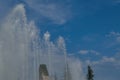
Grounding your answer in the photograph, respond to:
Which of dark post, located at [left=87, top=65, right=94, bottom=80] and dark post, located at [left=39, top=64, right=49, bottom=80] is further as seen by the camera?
dark post, located at [left=39, top=64, right=49, bottom=80]

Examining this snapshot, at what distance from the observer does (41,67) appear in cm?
15638

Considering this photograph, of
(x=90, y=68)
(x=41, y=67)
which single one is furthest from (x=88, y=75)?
(x=41, y=67)

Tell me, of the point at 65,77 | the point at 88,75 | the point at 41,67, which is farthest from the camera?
the point at 41,67

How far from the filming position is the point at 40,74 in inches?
6161

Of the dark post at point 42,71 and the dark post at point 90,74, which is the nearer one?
the dark post at point 90,74

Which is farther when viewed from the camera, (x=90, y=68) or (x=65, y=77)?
(x=65, y=77)

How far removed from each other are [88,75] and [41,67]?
63.9 meters

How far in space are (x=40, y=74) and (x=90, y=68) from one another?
64347 mm

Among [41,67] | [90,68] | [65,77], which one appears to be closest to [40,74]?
[41,67]

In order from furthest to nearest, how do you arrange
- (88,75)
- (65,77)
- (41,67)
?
1. (41,67)
2. (65,77)
3. (88,75)

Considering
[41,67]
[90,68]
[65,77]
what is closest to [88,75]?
[90,68]

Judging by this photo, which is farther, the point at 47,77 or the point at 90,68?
the point at 47,77

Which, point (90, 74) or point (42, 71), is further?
point (42, 71)

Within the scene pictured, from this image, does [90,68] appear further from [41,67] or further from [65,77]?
[41,67]
